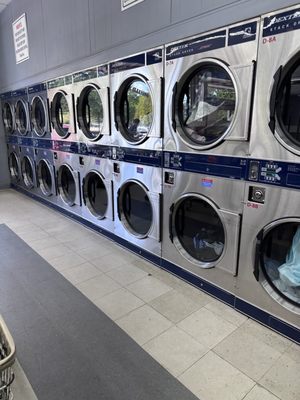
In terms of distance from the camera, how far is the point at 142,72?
261 centimetres

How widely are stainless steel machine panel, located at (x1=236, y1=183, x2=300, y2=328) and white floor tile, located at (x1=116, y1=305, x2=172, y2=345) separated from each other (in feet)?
2.16

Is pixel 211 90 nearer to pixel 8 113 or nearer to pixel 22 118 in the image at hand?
pixel 22 118

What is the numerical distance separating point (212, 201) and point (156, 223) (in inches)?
29.3

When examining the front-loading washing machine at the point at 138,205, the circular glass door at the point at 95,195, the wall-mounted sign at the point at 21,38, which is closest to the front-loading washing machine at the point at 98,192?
the circular glass door at the point at 95,195

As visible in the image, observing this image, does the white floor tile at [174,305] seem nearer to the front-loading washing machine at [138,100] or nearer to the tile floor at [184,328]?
the tile floor at [184,328]

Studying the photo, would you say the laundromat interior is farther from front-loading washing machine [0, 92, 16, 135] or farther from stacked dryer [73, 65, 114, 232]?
front-loading washing machine [0, 92, 16, 135]

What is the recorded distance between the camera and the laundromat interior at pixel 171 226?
5.49ft

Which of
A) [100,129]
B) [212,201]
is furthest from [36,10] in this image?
[212,201]

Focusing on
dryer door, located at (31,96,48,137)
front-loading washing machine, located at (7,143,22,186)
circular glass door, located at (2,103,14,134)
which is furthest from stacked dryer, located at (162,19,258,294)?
circular glass door, located at (2,103,14,134)

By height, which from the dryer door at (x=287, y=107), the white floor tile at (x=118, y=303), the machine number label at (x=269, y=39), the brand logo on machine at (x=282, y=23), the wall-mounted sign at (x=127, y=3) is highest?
the wall-mounted sign at (x=127, y=3)

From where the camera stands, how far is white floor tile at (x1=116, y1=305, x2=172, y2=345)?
197 cm

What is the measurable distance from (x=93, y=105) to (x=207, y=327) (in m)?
2.77

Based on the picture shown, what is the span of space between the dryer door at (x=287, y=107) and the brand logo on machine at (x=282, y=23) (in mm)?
199

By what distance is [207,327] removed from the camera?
2.05m
